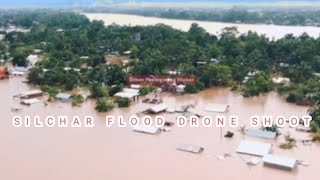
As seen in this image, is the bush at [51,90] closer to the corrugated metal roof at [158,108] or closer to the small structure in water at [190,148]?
the corrugated metal roof at [158,108]

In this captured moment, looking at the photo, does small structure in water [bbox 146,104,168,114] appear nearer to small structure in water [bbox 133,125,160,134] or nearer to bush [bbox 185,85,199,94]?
small structure in water [bbox 133,125,160,134]

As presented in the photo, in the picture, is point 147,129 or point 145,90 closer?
point 147,129

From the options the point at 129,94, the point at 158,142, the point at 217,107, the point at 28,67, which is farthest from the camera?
the point at 28,67

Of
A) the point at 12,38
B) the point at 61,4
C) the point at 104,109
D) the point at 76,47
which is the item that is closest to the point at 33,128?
the point at 104,109

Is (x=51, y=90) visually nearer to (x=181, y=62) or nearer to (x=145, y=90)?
(x=145, y=90)

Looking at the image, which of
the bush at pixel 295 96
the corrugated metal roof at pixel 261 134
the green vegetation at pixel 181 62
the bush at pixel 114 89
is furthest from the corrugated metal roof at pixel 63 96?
the bush at pixel 295 96

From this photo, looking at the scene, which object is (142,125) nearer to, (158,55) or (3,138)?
(3,138)

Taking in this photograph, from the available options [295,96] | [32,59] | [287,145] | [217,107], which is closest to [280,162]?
[287,145]
